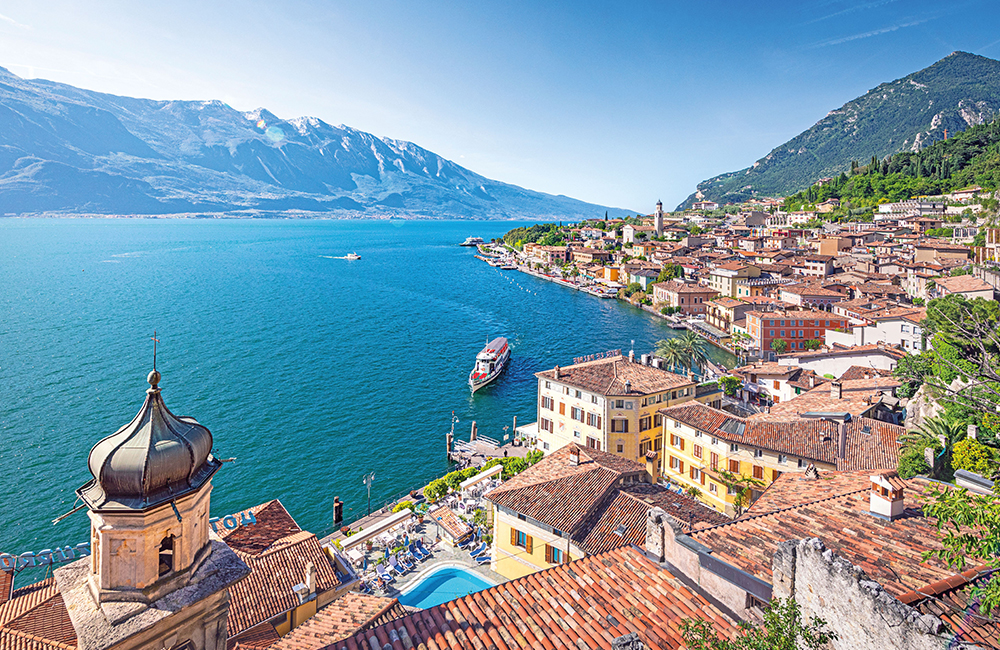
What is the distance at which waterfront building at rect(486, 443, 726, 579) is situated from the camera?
677 inches

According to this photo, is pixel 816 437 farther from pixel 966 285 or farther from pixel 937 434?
pixel 966 285

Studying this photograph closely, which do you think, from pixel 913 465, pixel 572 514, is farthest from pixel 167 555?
pixel 913 465

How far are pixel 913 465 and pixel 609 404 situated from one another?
16.0 metres

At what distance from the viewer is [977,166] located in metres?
113

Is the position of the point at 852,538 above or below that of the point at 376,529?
above

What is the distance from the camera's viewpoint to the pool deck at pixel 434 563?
67.8ft

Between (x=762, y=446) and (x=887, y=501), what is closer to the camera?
(x=887, y=501)

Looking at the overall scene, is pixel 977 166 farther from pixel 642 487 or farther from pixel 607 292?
pixel 642 487

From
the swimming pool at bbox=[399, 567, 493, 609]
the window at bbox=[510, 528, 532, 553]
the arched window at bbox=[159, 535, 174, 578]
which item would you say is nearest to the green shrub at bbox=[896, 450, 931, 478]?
the window at bbox=[510, 528, 532, 553]

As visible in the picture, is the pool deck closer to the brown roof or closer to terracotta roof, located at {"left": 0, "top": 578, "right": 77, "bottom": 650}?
the brown roof

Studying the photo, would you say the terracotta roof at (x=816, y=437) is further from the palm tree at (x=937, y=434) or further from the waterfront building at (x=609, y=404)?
the waterfront building at (x=609, y=404)

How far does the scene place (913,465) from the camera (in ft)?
62.6

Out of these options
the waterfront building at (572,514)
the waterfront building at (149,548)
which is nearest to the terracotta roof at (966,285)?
the waterfront building at (572,514)

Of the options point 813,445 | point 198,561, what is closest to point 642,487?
point 813,445
